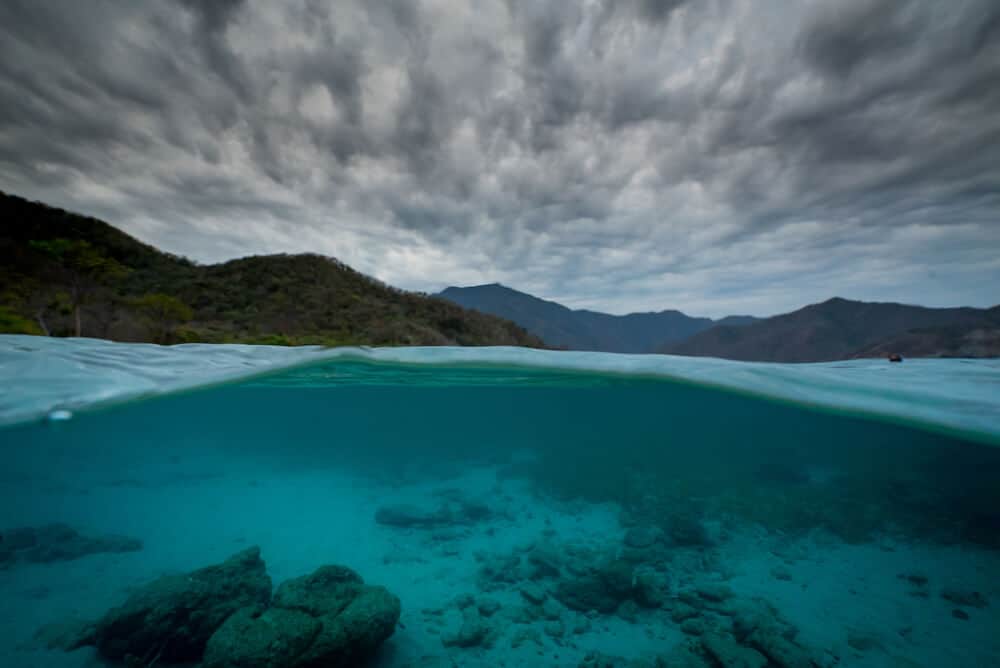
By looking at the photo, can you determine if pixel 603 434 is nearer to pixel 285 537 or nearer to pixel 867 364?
pixel 867 364

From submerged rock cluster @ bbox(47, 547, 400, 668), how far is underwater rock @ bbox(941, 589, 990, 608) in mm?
11471

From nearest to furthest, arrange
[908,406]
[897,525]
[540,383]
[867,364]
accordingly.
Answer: [908,406], [867,364], [897,525], [540,383]

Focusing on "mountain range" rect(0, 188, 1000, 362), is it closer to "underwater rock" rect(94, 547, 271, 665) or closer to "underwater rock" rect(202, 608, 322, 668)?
"underwater rock" rect(94, 547, 271, 665)

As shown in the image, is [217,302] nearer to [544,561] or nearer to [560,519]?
[560,519]

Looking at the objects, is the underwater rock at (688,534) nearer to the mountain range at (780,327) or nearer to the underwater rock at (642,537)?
the underwater rock at (642,537)

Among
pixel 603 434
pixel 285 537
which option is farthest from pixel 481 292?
pixel 285 537

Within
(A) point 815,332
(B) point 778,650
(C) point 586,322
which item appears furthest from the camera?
(C) point 586,322

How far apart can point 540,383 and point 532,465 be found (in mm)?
9416

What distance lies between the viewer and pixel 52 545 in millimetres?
10047

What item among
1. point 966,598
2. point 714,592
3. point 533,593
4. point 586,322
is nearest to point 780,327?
point 586,322

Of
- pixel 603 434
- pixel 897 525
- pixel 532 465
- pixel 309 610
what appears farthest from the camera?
pixel 603 434

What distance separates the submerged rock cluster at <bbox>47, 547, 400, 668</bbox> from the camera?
15.9 feet

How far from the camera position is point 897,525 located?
1218 centimetres

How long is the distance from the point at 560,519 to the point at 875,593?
25.5 feet
